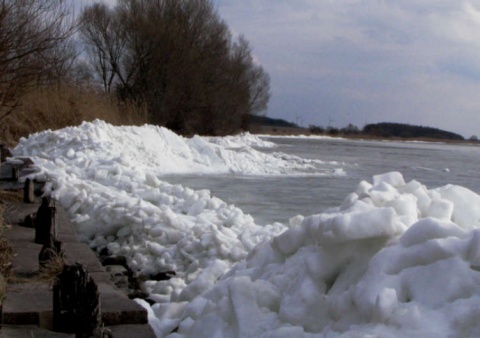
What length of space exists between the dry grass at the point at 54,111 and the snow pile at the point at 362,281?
13532 millimetres

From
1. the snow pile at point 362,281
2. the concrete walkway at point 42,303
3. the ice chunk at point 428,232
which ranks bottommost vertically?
the concrete walkway at point 42,303

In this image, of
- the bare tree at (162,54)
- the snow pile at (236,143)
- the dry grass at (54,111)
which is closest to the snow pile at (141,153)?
the dry grass at (54,111)

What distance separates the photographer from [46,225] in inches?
208

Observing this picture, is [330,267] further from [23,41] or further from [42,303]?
[23,41]

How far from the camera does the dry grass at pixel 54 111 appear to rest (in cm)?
1724

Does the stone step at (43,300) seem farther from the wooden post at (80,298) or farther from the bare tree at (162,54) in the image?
the bare tree at (162,54)

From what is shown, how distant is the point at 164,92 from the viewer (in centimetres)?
3500

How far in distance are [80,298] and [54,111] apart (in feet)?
51.3

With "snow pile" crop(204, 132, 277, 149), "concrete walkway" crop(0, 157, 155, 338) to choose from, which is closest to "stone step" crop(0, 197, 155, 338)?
"concrete walkway" crop(0, 157, 155, 338)

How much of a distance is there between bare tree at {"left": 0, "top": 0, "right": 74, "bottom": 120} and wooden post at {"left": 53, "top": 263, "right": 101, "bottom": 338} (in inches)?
185

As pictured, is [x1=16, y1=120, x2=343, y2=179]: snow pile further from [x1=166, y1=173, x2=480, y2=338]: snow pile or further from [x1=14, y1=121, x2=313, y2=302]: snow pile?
[x1=166, y1=173, x2=480, y2=338]: snow pile

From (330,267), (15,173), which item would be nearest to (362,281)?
(330,267)

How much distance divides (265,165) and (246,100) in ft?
122

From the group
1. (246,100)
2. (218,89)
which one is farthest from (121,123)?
(246,100)
